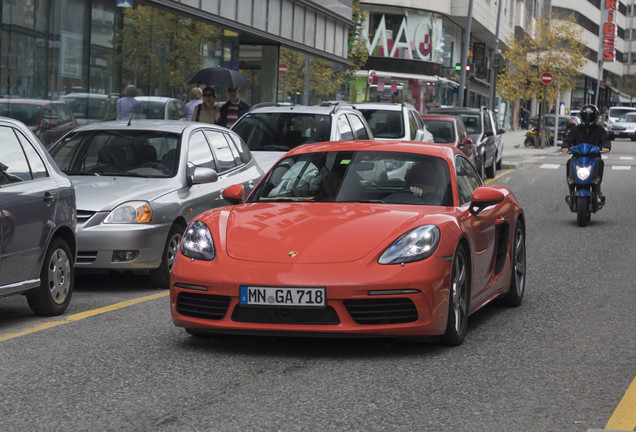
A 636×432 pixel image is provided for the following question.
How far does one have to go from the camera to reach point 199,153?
12180 mm

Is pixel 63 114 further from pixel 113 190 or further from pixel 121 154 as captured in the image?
pixel 113 190

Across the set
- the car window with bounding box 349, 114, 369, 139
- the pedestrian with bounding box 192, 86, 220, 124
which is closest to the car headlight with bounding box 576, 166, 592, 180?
the car window with bounding box 349, 114, 369, 139

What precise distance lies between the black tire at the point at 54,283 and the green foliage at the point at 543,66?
4509cm

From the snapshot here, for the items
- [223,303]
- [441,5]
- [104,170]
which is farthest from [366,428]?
[441,5]

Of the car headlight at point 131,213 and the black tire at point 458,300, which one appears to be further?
the car headlight at point 131,213

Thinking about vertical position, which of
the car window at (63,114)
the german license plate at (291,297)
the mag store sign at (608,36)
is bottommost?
the german license plate at (291,297)

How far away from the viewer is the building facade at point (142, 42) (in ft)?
66.9

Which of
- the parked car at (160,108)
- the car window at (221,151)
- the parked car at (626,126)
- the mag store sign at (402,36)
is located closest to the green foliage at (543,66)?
the mag store sign at (402,36)

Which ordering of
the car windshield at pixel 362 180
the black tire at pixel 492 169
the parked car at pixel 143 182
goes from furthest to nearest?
the black tire at pixel 492 169
the parked car at pixel 143 182
the car windshield at pixel 362 180

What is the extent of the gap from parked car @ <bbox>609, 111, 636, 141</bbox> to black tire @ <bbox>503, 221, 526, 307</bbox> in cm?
6163

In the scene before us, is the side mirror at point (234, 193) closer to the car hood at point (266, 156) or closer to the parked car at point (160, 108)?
the car hood at point (266, 156)

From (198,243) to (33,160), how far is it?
2095mm

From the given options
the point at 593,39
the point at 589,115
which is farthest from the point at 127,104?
the point at 593,39

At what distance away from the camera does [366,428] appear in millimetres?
5336
